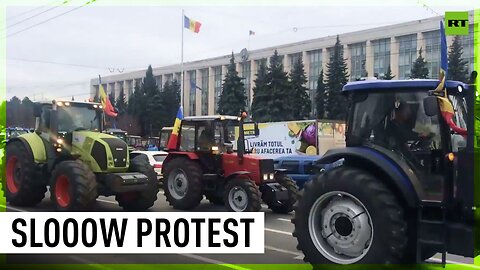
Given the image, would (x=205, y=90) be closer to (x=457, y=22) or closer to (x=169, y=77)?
(x=169, y=77)

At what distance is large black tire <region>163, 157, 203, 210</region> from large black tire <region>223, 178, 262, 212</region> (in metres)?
0.85

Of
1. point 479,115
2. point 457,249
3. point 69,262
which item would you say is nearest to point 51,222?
point 69,262

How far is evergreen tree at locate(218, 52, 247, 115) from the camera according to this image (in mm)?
40625

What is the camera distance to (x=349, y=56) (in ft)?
166

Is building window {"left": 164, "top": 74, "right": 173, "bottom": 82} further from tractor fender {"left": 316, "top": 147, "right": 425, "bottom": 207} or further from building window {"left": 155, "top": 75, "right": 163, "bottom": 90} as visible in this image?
tractor fender {"left": 316, "top": 147, "right": 425, "bottom": 207}

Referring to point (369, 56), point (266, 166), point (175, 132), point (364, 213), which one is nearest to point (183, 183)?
point (175, 132)

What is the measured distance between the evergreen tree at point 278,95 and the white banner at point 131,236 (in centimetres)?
3087

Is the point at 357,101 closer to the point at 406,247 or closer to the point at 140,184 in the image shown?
the point at 406,247

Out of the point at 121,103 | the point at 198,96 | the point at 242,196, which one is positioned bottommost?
the point at 242,196

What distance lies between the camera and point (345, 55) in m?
50.8

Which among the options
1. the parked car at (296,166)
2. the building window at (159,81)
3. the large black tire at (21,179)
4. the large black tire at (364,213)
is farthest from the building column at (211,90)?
the large black tire at (364,213)

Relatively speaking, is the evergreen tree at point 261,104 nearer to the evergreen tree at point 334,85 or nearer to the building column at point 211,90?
the building column at point 211,90

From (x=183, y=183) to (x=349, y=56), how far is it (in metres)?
42.1

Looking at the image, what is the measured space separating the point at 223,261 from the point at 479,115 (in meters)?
4.07
